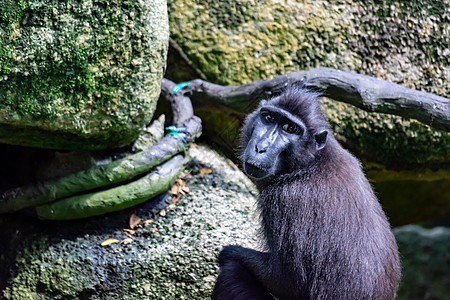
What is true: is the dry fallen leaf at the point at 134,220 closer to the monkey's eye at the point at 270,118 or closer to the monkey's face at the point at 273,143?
the monkey's face at the point at 273,143

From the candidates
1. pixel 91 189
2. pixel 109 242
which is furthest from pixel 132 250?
pixel 91 189

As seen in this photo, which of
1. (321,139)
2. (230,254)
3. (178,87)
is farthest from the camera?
(178,87)

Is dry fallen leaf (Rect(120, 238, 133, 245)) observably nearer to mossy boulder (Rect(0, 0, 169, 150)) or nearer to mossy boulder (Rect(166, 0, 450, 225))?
mossy boulder (Rect(0, 0, 169, 150))

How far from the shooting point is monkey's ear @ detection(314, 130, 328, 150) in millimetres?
3806

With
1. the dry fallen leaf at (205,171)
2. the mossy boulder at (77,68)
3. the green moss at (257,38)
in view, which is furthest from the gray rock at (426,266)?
the mossy boulder at (77,68)

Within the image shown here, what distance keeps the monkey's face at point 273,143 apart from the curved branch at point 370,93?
30.4 inches

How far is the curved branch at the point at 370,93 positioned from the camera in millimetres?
4455

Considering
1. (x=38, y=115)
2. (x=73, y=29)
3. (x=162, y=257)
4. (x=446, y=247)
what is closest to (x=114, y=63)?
(x=73, y=29)

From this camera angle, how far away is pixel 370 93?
14.9 ft

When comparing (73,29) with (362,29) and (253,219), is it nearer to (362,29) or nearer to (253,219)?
(253,219)

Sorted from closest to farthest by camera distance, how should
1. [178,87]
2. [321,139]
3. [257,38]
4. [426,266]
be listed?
[321,139]
[178,87]
[257,38]
[426,266]

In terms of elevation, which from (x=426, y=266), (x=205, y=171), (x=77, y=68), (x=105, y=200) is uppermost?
(x=77, y=68)

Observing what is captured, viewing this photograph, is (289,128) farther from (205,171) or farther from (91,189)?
(91,189)

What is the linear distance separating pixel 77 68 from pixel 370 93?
2.41 meters
